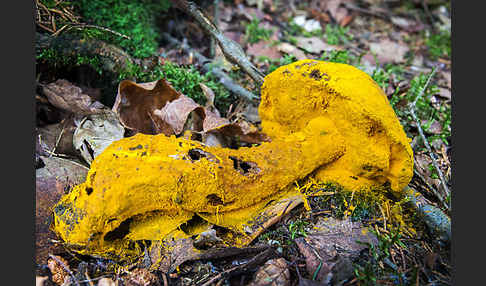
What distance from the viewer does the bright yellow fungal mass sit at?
7.05 feet

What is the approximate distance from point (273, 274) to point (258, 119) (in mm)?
1834

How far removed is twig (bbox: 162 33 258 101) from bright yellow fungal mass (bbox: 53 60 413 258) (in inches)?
32.0

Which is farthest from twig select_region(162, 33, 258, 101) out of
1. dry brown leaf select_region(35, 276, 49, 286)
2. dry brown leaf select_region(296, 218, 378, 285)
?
dry brown leaf select_region(35, 276, 49, 286)

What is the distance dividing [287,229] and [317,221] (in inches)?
9.4

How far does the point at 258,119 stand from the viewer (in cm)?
361

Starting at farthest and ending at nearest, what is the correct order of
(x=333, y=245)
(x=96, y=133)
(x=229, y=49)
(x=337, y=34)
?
(x=337, y=34)
(x=229, y=49)
(x=96, y=133)
(x=333, y=245)

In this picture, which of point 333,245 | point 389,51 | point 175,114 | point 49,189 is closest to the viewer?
point 333,245

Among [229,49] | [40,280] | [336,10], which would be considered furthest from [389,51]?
[40,280]

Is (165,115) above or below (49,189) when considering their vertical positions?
above

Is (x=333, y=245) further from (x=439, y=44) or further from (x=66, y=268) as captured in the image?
(x=439, y=44)

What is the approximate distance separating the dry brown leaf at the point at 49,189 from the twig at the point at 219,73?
68.5 inches

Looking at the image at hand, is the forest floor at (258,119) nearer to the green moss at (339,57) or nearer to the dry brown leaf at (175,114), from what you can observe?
the green moss at (339,57)

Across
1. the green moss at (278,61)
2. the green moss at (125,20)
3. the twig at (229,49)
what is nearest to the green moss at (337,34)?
Result: the green moss at (278,61)

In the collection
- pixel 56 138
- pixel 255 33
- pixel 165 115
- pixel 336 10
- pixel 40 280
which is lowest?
pixel 40 280
